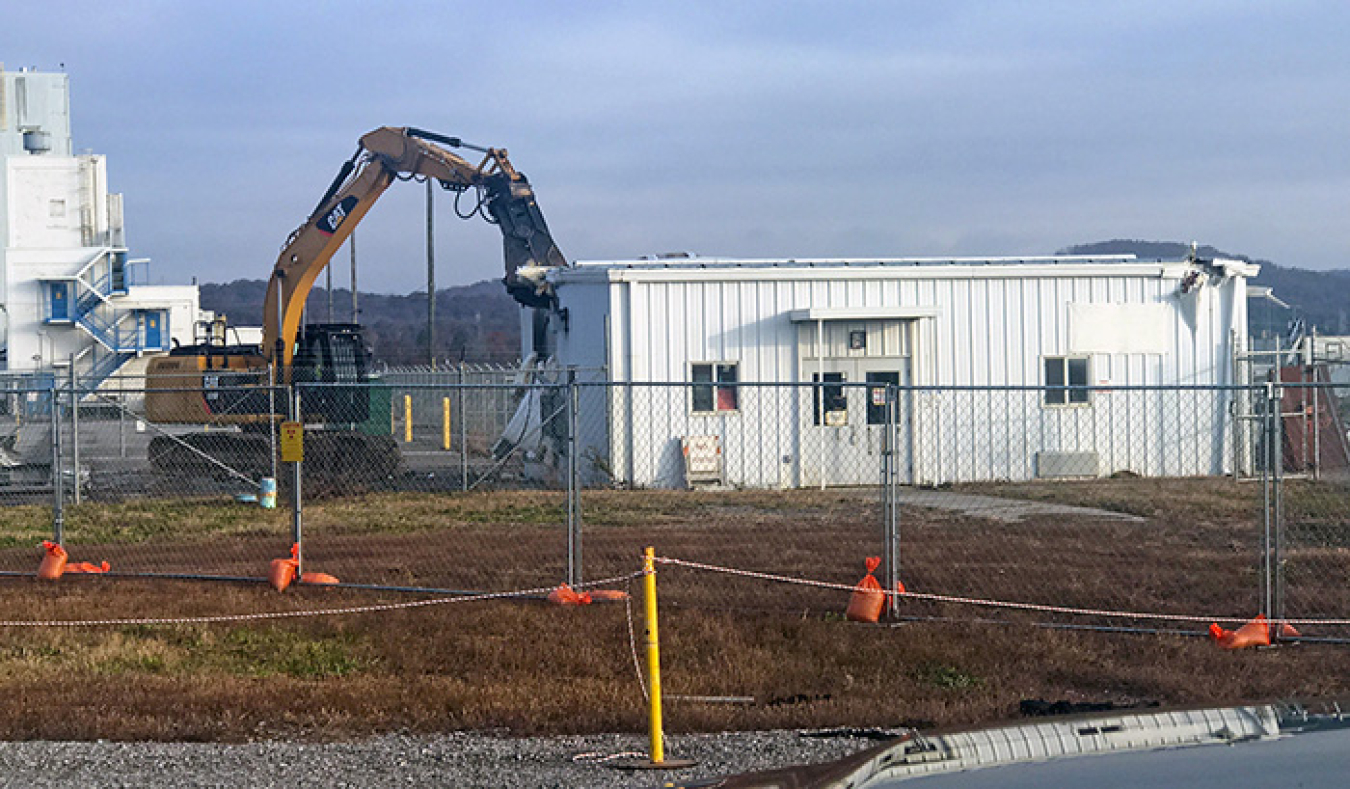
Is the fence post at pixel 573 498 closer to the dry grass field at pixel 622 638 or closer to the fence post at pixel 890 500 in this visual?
the dry grass field at pixel 622 638

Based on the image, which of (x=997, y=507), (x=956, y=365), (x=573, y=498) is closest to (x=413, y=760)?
(x=573, y=498)

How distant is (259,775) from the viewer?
7.12m

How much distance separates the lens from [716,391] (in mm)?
24969

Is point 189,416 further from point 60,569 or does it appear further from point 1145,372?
point 1145,372

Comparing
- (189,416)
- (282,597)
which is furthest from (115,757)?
(189,416)

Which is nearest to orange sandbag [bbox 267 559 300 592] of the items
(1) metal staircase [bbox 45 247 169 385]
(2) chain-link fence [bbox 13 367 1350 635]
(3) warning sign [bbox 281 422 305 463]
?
(2) chain-link fence [bbox 13 367 1350 635]

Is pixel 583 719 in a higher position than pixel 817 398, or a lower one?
lower

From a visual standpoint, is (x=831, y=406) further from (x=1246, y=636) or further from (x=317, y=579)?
(x=1246, y=636)

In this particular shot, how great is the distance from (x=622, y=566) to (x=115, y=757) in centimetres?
746

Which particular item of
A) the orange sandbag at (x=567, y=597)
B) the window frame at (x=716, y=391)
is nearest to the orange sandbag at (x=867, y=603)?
the orange sandbag at (x=567, y=597)

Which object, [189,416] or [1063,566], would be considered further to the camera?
[189,416]

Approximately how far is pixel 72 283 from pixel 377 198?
45.0 meters

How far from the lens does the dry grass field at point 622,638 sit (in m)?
8.53

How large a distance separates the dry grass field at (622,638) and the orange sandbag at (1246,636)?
0.13 meters
